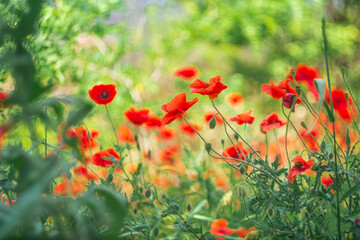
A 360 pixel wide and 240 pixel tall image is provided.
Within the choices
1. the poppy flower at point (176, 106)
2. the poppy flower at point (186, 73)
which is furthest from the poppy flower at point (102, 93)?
the poppy flower at point (186, 73)

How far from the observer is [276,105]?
407cm

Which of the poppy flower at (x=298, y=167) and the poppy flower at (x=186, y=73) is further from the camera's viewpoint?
the poppy flower at (x=186, y=73)

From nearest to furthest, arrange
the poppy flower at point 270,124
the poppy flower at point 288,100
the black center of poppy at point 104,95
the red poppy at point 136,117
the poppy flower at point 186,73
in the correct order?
1. the poppy flower at point 288,100
2. the poppy flower at point 270,124
3. the black center of poppy at point 104,95
4. the red poppy at point 136,117
5. the poppy flower at point 186,73

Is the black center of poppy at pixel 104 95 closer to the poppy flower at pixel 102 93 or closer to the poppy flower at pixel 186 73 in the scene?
the poppy flower at pixel 102 93

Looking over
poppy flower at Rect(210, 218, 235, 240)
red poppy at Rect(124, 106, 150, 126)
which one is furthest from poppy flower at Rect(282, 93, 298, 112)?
red poppy at Rect(124, 106, 150, 126)

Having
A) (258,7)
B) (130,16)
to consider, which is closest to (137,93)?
(130,16)

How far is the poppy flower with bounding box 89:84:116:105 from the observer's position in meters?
1.00

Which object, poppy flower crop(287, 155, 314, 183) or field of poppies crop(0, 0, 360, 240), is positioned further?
poppy flower crop(287, 155, 314, 183)

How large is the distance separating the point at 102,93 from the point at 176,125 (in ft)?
5.44

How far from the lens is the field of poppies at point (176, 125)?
42cm

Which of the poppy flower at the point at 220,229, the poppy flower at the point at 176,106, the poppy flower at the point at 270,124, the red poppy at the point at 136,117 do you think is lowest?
the poppy flower at the point at 220,229

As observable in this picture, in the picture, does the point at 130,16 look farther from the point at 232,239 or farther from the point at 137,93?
the point at 232,239

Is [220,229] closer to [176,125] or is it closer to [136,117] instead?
[136,117]

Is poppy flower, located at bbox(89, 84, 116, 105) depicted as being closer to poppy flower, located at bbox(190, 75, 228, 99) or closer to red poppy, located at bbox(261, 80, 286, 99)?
poppy flower, located at bbox(190, 75, 228, 99)
